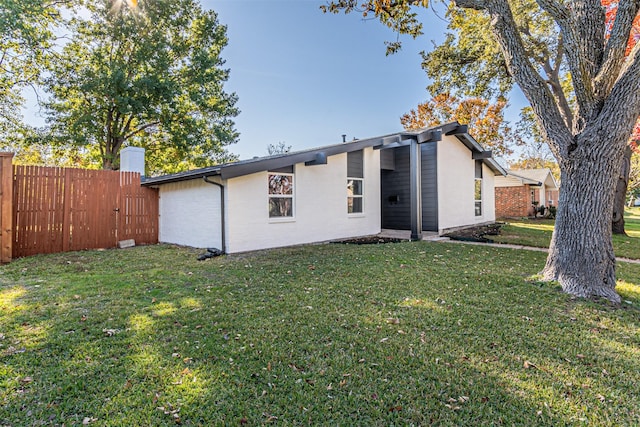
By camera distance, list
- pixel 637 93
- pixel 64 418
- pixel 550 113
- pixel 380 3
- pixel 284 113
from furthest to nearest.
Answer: pixel 284 113 < pixel 380 3 < pixel 550 113 < pixel 637 93 < pixel 64 418

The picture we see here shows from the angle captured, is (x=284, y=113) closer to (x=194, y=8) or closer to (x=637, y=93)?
(x=194, y=8)

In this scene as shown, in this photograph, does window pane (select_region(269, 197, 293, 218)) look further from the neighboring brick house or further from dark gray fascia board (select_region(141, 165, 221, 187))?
the neighboring brick house

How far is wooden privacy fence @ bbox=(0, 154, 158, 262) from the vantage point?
7.99 m

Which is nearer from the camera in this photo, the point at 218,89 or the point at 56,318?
the point at 56,318

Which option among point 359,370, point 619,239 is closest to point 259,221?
point 359,370

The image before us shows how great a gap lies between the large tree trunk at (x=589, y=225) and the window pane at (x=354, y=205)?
22.2 ft

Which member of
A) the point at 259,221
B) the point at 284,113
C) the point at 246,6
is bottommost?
the point at 259,221

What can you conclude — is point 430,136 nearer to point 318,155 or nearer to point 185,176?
point 318,155

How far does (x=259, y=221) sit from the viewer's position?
8.62m

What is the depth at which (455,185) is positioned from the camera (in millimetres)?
13000

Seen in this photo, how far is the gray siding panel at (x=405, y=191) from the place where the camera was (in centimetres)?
1188

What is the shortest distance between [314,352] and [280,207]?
21.4 ft

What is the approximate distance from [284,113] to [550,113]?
1726 cm

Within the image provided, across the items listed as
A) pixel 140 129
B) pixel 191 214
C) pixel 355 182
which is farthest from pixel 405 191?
pixel 140 129
